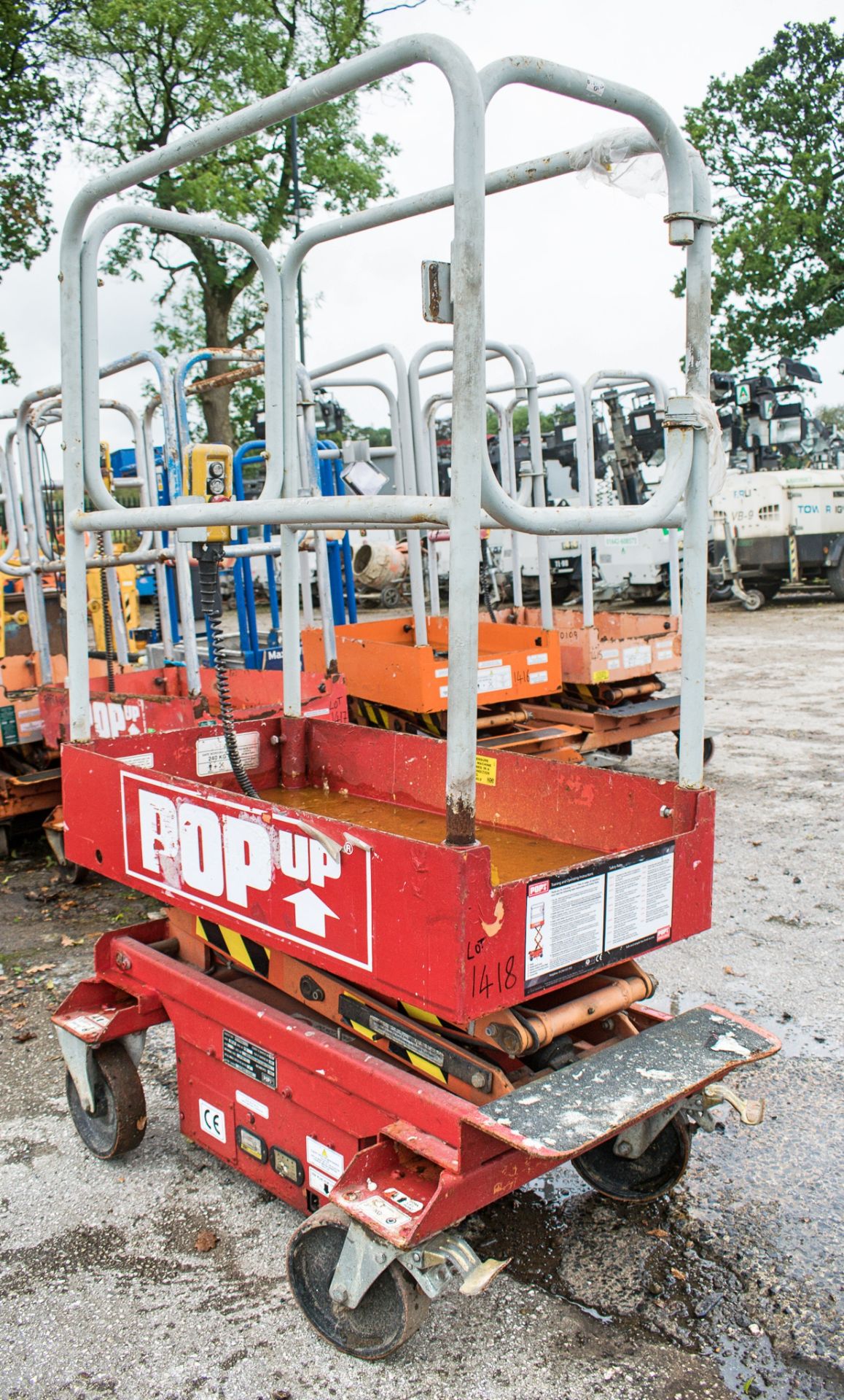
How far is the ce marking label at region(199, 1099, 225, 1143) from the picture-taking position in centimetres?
314

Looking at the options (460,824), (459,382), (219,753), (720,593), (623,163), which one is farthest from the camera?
(720,593)

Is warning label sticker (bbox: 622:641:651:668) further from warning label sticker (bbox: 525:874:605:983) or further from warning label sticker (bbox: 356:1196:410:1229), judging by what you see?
warning label sticker (bbox: 356:1196:410:1229)

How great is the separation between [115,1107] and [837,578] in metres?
16.6

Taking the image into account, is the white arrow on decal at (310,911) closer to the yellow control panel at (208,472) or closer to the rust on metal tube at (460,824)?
the rust on metal tube at (460,824)

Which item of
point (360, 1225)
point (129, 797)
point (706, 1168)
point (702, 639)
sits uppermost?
point (702, 639)

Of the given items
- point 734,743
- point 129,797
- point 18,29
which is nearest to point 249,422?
point 18,29

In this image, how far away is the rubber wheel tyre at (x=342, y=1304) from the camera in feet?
7.80

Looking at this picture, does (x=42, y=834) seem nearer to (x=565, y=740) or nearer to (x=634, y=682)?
(x=565, y=740)

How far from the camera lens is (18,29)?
731 inches

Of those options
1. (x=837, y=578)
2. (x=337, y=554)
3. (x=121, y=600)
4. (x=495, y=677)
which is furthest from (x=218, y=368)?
(x=495, y=677)

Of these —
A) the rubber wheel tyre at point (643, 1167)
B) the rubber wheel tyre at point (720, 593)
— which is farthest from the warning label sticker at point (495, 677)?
the rubber wheel tyre at point (720, 593)

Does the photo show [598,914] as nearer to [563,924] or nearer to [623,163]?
[563,924]

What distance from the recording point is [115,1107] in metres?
3.29

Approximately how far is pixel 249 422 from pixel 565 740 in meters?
24.6
